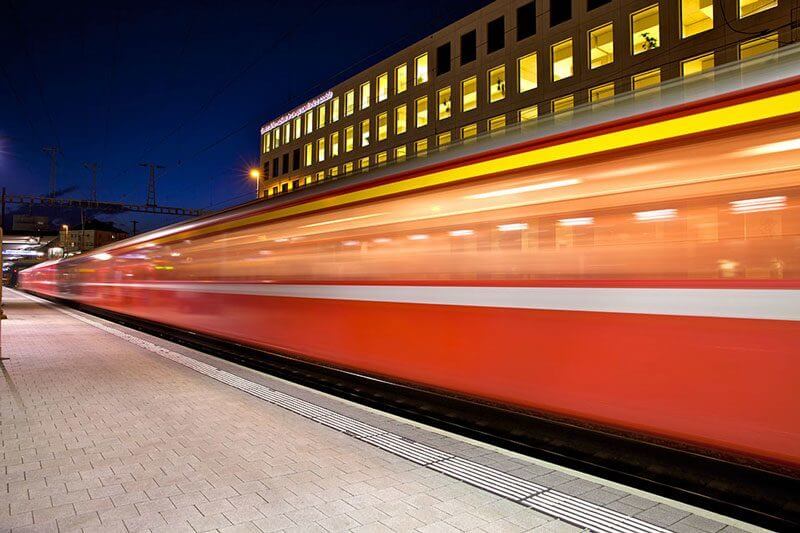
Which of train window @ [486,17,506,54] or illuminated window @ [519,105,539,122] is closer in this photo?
illuminated window @ [519,105,539,122]

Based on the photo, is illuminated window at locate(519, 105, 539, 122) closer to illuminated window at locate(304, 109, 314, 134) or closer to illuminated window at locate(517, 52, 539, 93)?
illuminated window at locate(517, 52, 539, 93)

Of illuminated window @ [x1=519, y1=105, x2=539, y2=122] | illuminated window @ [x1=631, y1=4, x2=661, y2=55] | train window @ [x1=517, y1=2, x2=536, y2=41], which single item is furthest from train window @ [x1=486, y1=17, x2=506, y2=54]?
illuminated window @ [x1=631, y1=4, x2=661, y2=55]

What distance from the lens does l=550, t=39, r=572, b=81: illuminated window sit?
2558 cm

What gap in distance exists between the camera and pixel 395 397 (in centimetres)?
667

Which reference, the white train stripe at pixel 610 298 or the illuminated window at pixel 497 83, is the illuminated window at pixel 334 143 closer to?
the illuminated window at pixel 497 83

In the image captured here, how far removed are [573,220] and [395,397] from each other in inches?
134

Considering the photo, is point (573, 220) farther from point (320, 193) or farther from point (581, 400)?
point (320, 193)

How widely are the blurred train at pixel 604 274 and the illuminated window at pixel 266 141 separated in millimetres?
45070

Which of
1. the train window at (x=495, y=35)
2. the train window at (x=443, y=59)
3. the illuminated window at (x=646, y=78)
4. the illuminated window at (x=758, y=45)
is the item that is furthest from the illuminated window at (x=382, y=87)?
the illuminated window at (x=758, y=45)

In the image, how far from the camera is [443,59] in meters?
32.4

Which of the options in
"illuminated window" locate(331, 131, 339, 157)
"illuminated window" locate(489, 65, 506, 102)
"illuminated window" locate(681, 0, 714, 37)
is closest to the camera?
"illuminated window" locate(681, 0, 714, 37)

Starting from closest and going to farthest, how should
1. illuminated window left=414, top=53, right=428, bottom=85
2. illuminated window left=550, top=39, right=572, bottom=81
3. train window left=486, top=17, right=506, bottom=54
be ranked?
illuminated window left=550, top=39, right=572, bottom=81 → train window left=486, top=17, right=506, bottom=54 → illuminated window left=414, top=53, right=428, bottom=85

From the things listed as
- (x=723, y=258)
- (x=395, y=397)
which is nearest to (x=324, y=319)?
(x=395, y=397)

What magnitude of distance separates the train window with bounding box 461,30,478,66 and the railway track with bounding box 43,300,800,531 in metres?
27.0
